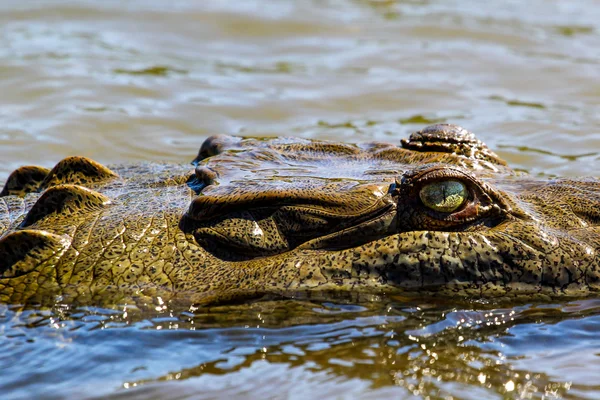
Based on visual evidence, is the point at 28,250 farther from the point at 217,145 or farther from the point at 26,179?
the point at 217,145

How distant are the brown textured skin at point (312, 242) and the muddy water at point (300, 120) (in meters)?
0.14

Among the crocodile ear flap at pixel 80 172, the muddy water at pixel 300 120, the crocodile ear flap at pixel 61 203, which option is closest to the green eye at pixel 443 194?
the muddy water at pixel 300 120

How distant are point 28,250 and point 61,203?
44 cm

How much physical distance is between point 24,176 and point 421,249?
11.0 feet

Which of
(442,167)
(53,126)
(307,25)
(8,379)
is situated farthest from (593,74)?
(8,379)

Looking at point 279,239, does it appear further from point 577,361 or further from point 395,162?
point 577,361

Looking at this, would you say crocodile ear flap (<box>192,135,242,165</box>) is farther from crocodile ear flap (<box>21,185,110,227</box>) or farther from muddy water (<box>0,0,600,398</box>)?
muddy water (<box>0,0,600,398</box>)

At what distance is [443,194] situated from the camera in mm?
5043

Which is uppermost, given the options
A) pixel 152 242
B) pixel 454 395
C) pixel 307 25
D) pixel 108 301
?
pixel 307 25

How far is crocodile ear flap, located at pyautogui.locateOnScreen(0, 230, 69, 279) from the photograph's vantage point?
17.2ft

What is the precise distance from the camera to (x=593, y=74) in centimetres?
1230

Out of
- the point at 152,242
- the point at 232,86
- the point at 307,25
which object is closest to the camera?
the point at 152,242

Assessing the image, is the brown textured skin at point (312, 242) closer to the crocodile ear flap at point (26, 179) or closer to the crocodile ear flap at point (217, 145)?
the crocodile ear flap at point (217, 145)

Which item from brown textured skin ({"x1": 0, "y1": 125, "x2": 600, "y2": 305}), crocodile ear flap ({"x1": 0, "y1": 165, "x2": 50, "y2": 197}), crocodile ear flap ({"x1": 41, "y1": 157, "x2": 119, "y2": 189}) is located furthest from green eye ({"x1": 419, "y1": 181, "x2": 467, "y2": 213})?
crocodile ear flap ({"x1": 0, "y1": 165, "x2": 50, "y2": 197})
